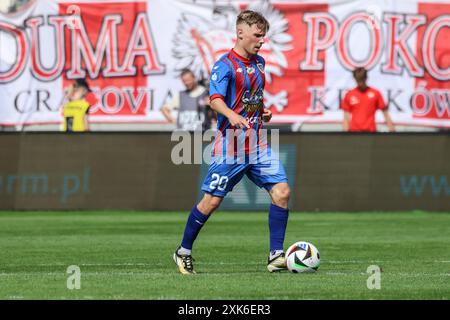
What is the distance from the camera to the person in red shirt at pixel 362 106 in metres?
23.9

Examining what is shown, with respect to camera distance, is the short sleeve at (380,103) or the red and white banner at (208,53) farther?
the red and white banner at (208,53)

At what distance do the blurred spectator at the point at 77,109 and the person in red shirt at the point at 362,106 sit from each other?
5.17m

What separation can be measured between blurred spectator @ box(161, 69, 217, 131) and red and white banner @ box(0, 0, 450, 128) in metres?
0.59

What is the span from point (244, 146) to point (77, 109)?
1389 centimetres

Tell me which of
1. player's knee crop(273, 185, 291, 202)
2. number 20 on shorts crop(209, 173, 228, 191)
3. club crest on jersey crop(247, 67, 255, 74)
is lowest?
player's knee crop(273, 185, 291, 202)

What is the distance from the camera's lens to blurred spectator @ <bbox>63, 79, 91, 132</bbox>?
2512cm

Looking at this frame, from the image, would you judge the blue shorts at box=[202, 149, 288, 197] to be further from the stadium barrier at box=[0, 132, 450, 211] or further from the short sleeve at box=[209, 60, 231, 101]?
the stadium barrier at box=[0, 132, 450, 211]

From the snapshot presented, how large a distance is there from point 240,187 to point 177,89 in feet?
12.2

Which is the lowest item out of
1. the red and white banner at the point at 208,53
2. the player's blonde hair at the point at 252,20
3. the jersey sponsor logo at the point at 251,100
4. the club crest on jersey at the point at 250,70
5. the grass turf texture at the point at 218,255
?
the grass turf texture at the point at 218,255

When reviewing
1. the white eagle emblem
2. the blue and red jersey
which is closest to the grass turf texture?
the blue and red jersey

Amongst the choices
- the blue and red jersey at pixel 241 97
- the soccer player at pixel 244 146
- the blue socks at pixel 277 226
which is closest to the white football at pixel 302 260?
the soccer player at pixel 244 146

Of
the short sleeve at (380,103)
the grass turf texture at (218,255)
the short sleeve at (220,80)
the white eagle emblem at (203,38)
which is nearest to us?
the grass turf texture at (218,255)

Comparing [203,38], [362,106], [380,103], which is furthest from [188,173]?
[203,38]

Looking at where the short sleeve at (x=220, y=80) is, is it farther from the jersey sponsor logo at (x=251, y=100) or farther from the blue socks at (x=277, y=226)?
the blue socks at (x=277, y=226)
